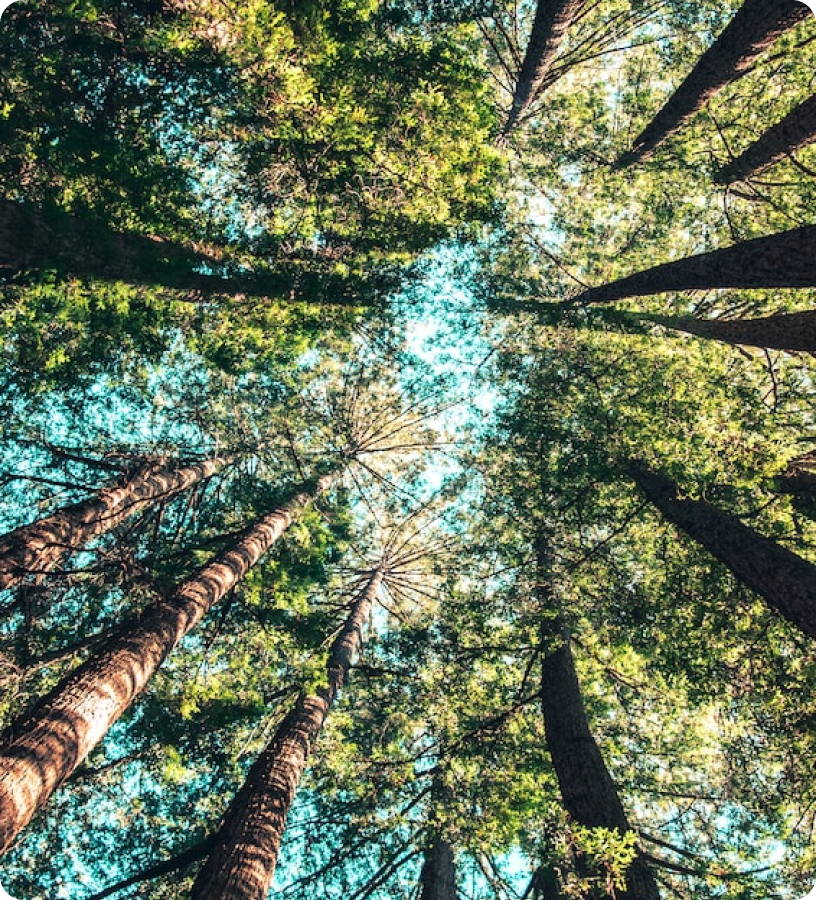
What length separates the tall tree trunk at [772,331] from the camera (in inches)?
267

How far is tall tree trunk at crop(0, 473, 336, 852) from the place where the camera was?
406cm

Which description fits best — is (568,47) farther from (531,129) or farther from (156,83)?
(156,83)

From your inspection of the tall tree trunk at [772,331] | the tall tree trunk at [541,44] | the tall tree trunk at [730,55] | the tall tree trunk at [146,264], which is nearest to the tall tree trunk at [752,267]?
the tall tree trunk at [772,331]

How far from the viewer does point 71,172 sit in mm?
6562

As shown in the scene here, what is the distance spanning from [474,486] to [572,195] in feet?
28.6

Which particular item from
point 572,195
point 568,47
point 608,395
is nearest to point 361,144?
point 608,395

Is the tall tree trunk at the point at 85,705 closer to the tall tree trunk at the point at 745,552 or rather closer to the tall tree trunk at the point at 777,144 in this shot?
the tall tree trunk at the point at 745,552

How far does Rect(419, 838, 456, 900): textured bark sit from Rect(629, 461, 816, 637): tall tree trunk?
21.1 ft

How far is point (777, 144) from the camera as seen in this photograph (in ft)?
33.7

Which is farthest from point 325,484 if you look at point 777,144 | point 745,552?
point 777,144

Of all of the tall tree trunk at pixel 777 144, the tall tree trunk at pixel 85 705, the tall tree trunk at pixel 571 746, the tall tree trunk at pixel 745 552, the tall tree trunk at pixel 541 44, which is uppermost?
the tall tree trunk at pixel 541 44

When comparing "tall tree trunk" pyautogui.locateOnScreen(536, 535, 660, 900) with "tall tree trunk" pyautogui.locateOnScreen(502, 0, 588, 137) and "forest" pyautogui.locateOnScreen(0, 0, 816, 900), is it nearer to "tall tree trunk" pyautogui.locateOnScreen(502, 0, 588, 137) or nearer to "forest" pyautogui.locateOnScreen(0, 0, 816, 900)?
"forest" pyautogui.locateOnScreen(0, 0, 816, 900)

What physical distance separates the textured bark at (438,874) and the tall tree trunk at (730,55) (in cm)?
1515

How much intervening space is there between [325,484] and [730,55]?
1267 centimetres
